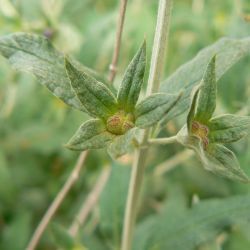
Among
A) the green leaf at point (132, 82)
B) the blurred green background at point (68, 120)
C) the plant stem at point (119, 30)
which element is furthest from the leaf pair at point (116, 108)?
the blurred green background at point (68, 120)

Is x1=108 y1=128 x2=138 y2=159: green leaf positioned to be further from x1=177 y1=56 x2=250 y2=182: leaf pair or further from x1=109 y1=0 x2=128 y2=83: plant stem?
x1=109 y1=0 x2=128 y2=83: plant stem

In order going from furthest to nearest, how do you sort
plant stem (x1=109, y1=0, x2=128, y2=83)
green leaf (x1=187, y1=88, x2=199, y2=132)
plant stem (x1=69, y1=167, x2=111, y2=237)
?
1. plant stem (x1=69, y1=167, x2=111, y2=237)
2. plant stem (x1=109, y1=0, x2=128, y2=83)
3. green leaf (x1=187, y1=88, x2=199, y2=132)

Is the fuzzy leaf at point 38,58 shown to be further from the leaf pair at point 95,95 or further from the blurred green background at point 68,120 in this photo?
the blurred green background at point 68,120

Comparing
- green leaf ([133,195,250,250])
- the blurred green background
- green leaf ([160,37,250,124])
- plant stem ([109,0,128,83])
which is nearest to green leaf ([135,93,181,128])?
green leaf ([160,37,250,124])

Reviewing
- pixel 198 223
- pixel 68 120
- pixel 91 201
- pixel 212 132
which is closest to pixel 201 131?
pixel 212 132

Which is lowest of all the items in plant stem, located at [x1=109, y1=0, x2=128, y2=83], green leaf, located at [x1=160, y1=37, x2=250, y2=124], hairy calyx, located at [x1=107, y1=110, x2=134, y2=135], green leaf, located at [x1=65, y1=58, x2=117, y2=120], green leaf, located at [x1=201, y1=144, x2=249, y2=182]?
green leaf, located at [x1=201, y1=144, x2=249, y2=182]

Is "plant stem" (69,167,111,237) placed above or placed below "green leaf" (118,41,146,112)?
below

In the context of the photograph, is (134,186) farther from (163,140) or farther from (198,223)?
(198,223)
